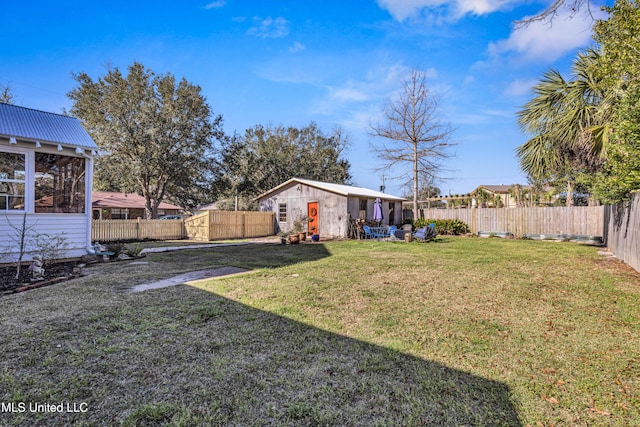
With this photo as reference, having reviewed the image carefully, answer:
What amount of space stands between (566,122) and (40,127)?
50.5ft

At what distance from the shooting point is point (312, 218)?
17.9 metres

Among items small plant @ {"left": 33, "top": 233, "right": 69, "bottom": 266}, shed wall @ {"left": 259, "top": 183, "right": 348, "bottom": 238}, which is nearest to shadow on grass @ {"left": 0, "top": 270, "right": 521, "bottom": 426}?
small plant @ {"left": 33, "top": 233, "right": 69, "bottom": 266}

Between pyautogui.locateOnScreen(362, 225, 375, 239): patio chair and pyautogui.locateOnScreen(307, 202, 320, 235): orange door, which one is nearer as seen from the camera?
pyautogui.locateOnScreen(362, 225, 375, 239): patio chair

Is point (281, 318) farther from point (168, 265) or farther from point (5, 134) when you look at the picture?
point (5, 134)

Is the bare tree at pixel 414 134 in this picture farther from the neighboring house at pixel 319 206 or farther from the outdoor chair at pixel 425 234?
the outdoor chair at pixel 425 234

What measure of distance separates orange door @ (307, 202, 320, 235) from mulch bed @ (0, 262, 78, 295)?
11898 millimetres

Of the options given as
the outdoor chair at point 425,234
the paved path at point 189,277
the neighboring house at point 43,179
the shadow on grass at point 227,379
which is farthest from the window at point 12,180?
the outdoor chair at point 425,234

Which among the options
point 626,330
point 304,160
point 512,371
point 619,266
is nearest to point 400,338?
point 512,371

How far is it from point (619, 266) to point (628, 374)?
6624 millimetres

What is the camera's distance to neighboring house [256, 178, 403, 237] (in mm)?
16719

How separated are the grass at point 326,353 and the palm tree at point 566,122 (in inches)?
202

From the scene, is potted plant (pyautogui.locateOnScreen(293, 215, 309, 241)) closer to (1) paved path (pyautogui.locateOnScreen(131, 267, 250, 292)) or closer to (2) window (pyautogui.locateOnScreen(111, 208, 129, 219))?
(1) paved path (pyautogui.locateOnScreen(131, 267, 250, 292))

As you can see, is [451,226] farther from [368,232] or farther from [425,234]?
[368,232]

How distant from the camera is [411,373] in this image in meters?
2.62
